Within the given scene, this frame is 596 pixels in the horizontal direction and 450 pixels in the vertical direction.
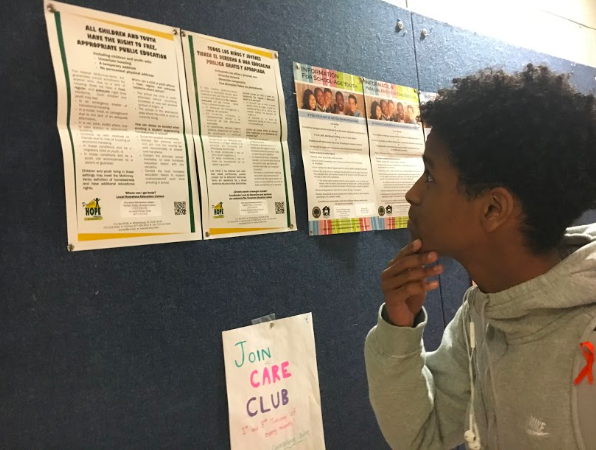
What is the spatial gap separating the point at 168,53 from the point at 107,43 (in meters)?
0.10

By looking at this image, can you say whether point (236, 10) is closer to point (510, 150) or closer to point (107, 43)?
point (107, 43)

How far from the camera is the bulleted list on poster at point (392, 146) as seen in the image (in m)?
1.07

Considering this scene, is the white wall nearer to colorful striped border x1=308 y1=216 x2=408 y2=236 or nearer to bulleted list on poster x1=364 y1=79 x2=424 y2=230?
bulleted list on poster x1=364 y1=79 x2=424 y2=230

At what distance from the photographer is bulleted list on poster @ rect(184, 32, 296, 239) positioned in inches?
32.6

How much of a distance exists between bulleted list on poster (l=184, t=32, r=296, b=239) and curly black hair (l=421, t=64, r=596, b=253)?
36cm

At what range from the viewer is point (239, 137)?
34.3 inches

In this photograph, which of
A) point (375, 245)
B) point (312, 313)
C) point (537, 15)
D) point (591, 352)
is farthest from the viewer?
point (537, 15)

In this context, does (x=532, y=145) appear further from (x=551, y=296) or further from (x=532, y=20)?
(x=532, y=20)

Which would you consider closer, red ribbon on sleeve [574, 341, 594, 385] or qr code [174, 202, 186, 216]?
red ribbon on sleeve [574, 341, 594, 385]

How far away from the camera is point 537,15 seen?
1.54 metres

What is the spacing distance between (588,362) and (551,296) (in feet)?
0.30

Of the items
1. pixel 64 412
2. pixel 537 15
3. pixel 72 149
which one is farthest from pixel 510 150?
pixel 537 15

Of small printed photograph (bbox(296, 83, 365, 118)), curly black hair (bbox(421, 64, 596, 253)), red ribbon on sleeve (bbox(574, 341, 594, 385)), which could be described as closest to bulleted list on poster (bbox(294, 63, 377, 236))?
small printed photograph (bbox(296, 83, 365, 118))

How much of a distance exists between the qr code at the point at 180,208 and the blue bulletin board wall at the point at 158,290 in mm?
64
